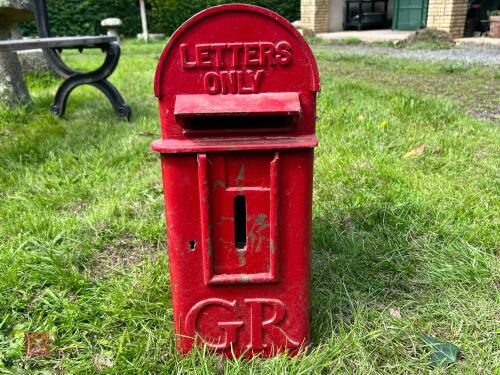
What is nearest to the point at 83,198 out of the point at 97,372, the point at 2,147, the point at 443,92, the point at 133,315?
the point at 2,147

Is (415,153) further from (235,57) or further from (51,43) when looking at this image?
(51,43)

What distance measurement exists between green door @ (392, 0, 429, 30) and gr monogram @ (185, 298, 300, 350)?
1324 centimetres

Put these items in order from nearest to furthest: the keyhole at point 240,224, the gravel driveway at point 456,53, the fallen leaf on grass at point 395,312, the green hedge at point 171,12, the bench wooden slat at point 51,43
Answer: the keyhole at point 240,224 → the fallen leaf on grass at point 395,312 → the bench wooden slat at point 51,43 → the gravel driveway at point 456,53 → the green hedge at point 171,12

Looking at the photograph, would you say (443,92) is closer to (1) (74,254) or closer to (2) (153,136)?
(2) (153,136)

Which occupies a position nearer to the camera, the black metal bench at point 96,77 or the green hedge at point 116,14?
the black metal bench at point 96,77

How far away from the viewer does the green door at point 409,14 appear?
1313 cm

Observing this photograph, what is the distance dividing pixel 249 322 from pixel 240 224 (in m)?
0.36

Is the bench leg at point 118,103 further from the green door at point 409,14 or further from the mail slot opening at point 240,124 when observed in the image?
the green door at point 409,14

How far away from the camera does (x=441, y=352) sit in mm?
1772

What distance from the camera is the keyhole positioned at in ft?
5.54

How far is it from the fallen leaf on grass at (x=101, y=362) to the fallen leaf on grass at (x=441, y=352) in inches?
45.9

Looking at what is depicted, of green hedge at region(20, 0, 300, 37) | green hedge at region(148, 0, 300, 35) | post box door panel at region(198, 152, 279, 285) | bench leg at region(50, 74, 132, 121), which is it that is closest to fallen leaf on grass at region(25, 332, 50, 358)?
post box door panel at region(198, 152, 279, 285)

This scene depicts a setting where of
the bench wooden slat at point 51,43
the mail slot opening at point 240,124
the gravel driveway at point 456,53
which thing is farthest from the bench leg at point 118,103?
the gravel driveway at point 456,53

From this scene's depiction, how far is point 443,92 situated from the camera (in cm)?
559
